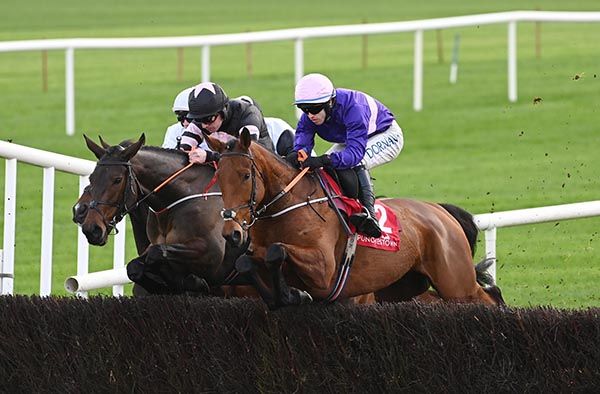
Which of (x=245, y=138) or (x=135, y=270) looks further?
(x=135, y=270)

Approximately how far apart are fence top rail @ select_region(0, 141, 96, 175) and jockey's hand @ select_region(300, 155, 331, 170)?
5.21ft

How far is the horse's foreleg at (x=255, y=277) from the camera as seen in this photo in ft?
19.8

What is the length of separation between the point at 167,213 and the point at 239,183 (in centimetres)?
105

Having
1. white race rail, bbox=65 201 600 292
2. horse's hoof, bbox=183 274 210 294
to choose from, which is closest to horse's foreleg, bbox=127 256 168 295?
horse's hoof, bbox=183 274 210 294

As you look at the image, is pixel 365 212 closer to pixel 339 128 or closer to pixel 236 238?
pixel 339 128

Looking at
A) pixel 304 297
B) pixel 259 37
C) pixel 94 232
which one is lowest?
pixel 304 297

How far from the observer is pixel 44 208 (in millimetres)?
7656

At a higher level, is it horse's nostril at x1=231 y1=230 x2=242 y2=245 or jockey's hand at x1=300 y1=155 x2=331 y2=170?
jockey's hand at x1=300 y1=155 x2=331 y2=170

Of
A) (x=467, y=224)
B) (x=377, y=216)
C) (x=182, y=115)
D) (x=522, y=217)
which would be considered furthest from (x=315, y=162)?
(x=522, y=217)

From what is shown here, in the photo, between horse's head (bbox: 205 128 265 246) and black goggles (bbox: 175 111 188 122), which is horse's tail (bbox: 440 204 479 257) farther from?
horse's head (bbox: 205 128 265 246)

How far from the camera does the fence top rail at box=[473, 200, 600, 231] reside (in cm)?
809

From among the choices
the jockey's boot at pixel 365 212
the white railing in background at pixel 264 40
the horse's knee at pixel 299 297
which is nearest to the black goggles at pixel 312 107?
the jockey's boot at pixel 365 212

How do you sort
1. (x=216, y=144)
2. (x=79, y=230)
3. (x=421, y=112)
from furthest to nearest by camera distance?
1. (x=421, y=112)
2. (x=79, y=230)
3. (x=216, y=144)

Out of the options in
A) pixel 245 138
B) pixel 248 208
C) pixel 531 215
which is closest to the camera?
pixel 248 208
